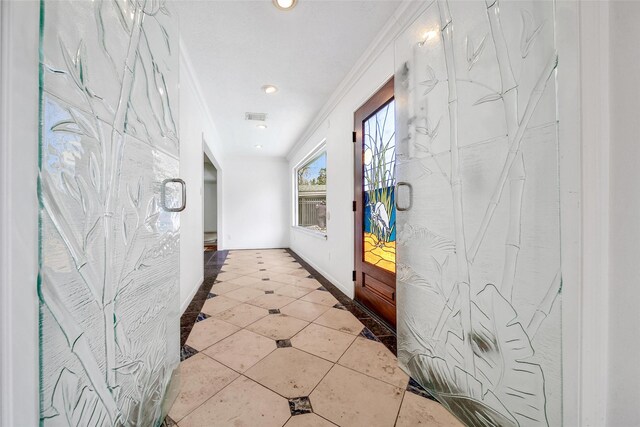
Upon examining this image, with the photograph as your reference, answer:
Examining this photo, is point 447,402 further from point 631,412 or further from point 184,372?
point 184,372

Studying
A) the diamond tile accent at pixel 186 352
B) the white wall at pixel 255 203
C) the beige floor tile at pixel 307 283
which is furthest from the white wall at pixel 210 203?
the diamond tile accent at pixel 186 352

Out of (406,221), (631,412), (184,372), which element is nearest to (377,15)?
(406,221)

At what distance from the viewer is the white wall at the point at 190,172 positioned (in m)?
2.20

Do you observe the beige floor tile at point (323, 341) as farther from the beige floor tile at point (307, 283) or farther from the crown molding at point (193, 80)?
the crown molding at point (193, 80)

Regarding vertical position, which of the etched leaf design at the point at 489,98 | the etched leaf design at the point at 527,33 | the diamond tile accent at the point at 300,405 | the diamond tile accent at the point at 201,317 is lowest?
the diamond tile accent at the point at 300,405

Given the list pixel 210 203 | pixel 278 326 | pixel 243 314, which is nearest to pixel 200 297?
pixel 243 314

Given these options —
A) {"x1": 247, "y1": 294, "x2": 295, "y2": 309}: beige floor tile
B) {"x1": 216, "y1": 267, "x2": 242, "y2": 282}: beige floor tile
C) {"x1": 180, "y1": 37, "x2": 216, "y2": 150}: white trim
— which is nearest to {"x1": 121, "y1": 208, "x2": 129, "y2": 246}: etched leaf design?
{"x1": 247, "y1": 294, "x2": 295, "y2": 309}: beige floor tile

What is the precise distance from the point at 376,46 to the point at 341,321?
95.8 inches

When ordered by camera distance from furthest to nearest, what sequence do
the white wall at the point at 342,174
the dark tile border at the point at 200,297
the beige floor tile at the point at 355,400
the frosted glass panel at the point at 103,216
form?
1. the white wall at the point at 342,174
2. the dark tile border at the point at 200,297
3. the beige floor tile at the point at 355,400
4. the frosted glass panel at the point at 103,216

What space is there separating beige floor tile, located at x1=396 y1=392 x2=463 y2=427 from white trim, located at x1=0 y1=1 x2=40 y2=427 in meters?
1.30

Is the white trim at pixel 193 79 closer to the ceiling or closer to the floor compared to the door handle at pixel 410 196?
closer to the ceiling

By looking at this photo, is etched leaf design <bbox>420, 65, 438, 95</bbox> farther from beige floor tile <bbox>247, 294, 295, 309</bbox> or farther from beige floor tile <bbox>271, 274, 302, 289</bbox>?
beige floor tile <bbox>271, 274, 302, 289</bbox>

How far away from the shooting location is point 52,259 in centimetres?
56

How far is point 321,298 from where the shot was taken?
2662mm
